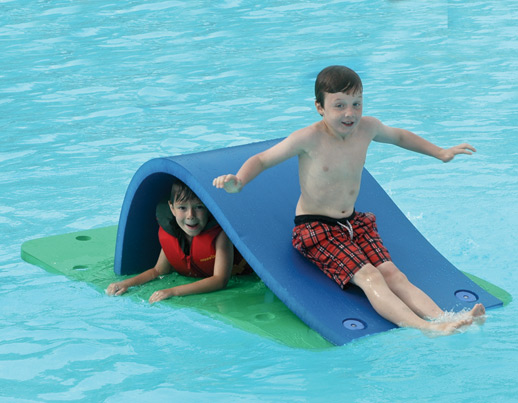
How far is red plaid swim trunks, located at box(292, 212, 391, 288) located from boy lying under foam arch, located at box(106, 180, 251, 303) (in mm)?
443

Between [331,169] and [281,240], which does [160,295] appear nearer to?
[281,240]

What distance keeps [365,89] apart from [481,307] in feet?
16.6

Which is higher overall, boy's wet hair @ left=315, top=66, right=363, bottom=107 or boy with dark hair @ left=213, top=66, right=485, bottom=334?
boy's wet hair @ left=315, top=66, right=363, bottom=107

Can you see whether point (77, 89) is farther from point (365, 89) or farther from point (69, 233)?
point (69, 233)

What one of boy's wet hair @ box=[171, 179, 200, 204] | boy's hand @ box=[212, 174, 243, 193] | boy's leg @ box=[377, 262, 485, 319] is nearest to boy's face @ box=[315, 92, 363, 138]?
boy's hand @ box=[212, 174, 243, 193]

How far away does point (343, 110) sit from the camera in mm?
4180

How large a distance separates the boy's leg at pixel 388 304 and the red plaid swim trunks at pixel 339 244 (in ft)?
0.18

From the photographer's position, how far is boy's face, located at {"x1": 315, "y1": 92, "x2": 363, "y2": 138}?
416 centimetres

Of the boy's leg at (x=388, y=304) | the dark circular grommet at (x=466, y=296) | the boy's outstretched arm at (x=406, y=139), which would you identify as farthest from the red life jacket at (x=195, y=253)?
the dark circular grommet at (x=466, y=296)

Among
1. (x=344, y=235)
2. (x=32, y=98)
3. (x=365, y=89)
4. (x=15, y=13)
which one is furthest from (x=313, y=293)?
(x=15, y=13)

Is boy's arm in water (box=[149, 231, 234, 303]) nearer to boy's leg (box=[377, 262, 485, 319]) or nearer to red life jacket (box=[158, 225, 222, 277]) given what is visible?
red life jacket (box=[158, 225, 222, 277])

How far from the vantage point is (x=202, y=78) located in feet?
30.7

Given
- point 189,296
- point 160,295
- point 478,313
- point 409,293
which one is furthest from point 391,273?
point 160,295

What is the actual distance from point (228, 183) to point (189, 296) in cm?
85
